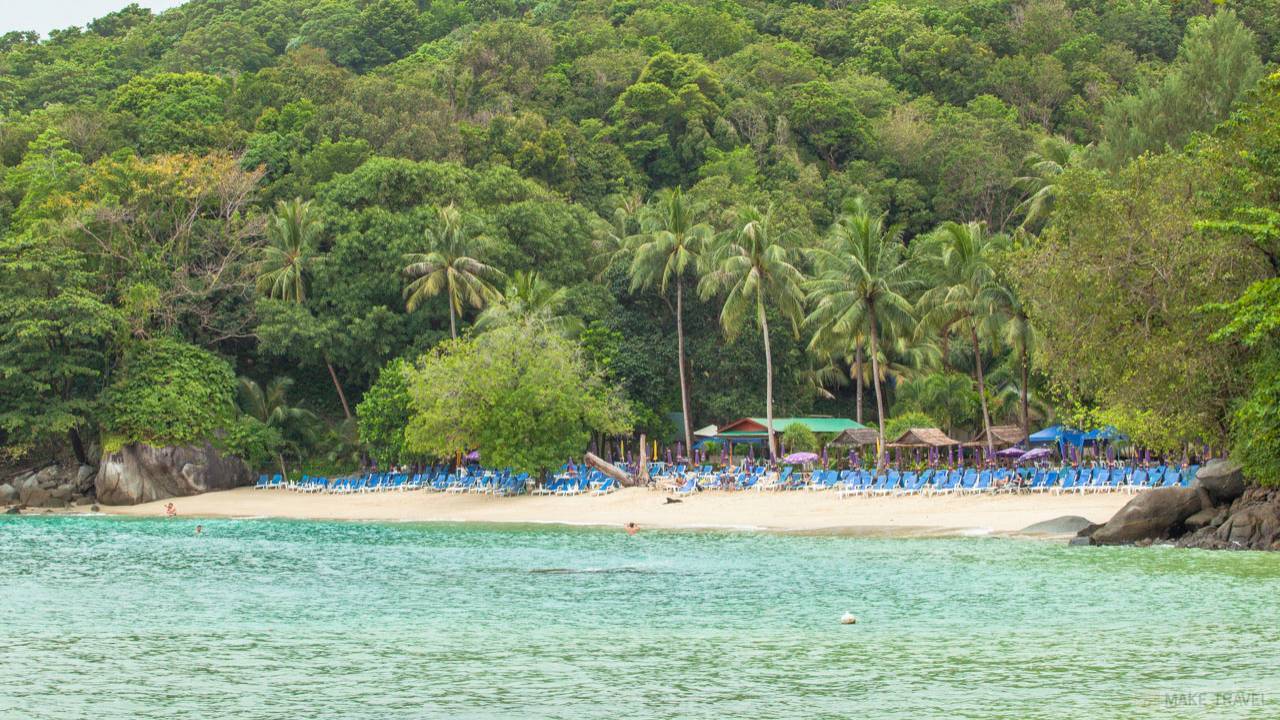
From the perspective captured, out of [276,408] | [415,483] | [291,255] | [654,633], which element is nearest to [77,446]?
[276,408]

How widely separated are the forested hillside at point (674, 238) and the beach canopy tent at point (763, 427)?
191 cm

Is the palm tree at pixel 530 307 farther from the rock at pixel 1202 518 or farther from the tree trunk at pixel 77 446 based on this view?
the rock at pixel 1202 518

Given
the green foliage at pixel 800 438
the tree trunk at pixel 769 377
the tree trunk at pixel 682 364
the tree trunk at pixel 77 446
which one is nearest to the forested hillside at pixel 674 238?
the tree trunk at pixel 769 377

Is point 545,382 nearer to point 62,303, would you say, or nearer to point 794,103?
point 62,303

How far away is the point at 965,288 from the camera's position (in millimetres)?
40906

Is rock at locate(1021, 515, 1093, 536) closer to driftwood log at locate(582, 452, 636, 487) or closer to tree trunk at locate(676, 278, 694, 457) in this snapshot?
driftwood log at locate(582, 452, 636, 487)

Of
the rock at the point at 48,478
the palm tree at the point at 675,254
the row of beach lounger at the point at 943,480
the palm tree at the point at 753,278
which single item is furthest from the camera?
the palm tree at the point at 675,254

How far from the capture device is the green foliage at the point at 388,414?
4631 cm

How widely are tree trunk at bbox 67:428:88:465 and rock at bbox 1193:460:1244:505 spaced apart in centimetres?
3901

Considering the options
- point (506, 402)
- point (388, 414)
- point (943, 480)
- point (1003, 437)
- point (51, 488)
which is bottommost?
point (943, 480)

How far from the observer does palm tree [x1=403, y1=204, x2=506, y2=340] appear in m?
49.3

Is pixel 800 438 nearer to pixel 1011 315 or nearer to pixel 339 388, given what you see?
pixel 1011 315

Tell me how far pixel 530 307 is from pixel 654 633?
3344 cm

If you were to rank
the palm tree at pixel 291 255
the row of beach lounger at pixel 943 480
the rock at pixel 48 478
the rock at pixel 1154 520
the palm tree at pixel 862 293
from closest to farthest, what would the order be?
the rock at pixel 1154 520 < the row of beach lounger at pixel 943 480 < the palm tree at pixel 862 293 < the rock at pixel 48 478 < the palm tree at pixel 291 255
